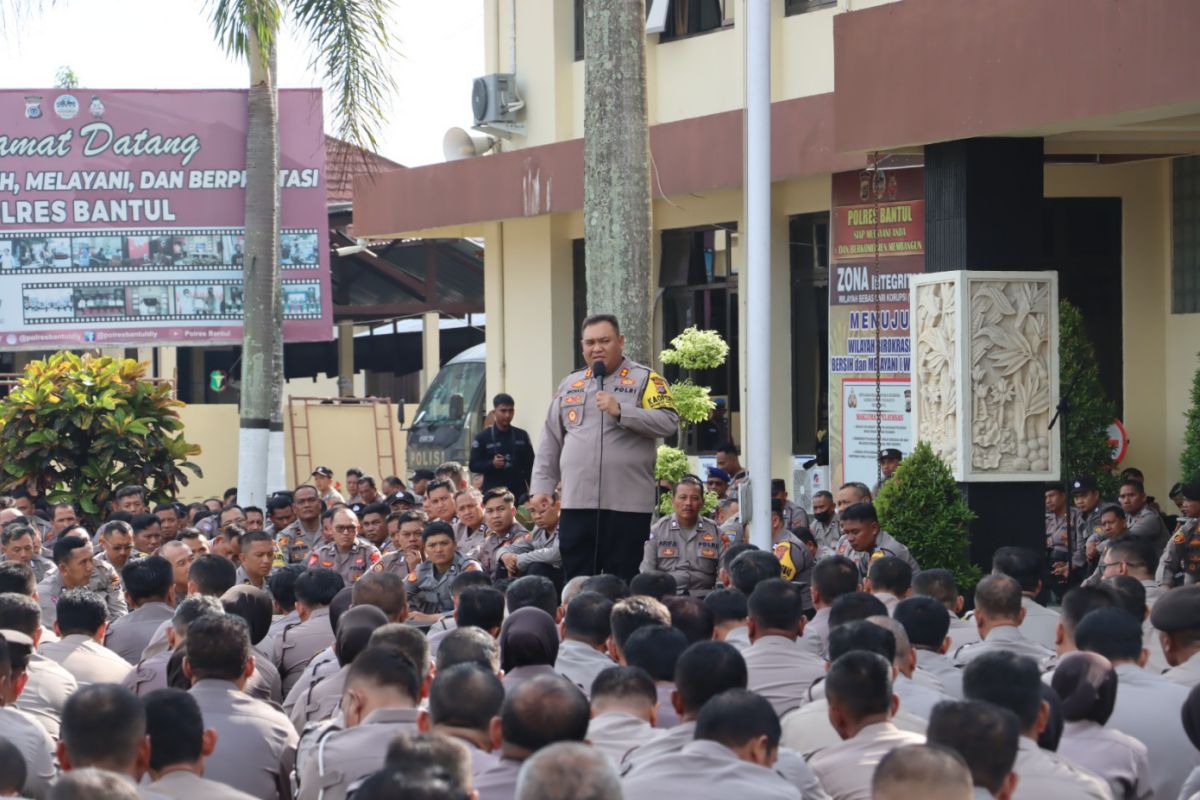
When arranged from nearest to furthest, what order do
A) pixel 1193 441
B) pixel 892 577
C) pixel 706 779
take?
pixel 706 779 < pixel 892 577 < pixel 1193 441

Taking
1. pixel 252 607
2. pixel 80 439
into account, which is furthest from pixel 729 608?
pixel 80 439

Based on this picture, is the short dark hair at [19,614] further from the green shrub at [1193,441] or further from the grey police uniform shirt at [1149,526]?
the green shrub at [1193,441]

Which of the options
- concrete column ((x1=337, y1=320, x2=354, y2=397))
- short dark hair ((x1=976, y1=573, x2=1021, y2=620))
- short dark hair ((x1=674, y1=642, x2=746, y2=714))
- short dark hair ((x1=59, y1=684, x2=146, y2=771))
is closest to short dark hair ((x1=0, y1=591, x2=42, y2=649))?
short dark hair ((x1=59, y1=684, x2=146, y2=771))

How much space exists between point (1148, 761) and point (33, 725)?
11.5ft

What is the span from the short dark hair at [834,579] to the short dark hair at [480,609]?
1.49 m

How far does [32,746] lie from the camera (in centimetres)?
543

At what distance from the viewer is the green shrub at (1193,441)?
1278 cm

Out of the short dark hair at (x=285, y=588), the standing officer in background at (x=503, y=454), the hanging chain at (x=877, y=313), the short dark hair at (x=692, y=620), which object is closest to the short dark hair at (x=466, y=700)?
the short dark hair at (x=692, y=620)

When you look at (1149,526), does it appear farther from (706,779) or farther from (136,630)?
(706,779)

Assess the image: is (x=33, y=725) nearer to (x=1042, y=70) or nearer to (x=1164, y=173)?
(x=1042, y=70)

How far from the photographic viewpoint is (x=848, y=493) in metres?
11.5

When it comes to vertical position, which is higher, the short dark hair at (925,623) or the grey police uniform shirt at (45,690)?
the short dark hair at (925,623)

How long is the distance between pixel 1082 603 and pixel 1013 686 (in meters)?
1.92

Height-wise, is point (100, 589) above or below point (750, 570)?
below
